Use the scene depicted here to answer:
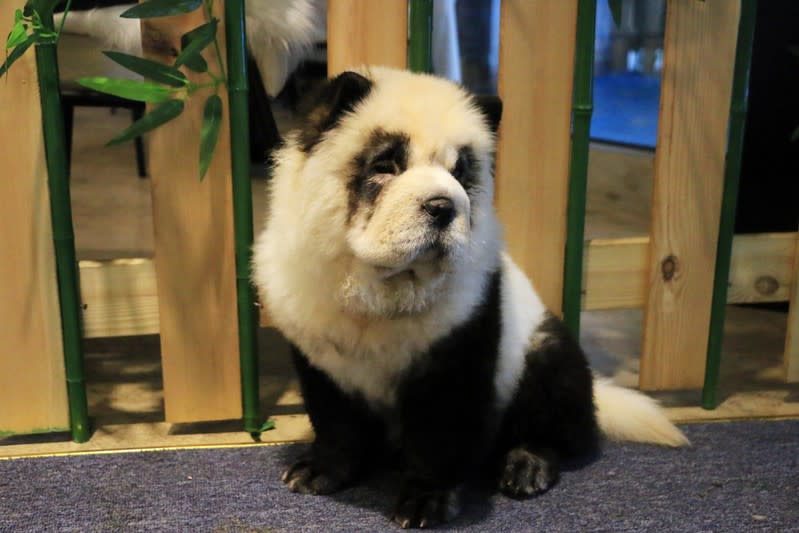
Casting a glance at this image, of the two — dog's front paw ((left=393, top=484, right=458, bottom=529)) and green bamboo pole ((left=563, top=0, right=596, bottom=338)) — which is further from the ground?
green bamboo pole ((left=563, top=0, right=596, bottom=338))

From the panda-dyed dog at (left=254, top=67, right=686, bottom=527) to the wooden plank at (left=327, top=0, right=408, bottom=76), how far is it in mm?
317

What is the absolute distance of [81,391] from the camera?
78.5 inches

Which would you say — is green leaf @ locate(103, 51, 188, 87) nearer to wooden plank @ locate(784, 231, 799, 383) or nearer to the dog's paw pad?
the dog's paw pad

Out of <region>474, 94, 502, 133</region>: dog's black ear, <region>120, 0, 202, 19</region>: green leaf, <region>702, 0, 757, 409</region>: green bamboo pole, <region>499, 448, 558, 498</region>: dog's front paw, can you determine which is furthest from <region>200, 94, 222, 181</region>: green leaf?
<region>702, 0, 757, 409</region>: green bamboo pole

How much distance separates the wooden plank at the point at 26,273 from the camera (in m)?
1.81

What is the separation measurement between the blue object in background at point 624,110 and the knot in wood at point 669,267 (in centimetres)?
252

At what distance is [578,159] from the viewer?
203cm

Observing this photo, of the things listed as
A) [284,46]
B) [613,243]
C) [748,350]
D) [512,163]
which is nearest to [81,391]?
[284,46]

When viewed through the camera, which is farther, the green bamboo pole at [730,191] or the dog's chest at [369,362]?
the green bamboo pole at [730,191]

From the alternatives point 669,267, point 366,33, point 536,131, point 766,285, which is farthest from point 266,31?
point 766,285

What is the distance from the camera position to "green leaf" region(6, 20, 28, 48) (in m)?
1.69

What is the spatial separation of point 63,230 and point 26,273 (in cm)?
14

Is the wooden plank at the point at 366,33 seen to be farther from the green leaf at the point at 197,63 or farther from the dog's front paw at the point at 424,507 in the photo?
A: the dog's front paw at the point at 424,507

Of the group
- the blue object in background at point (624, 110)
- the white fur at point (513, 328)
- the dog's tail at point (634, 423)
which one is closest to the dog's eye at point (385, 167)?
the white fur at point (513, 328)
